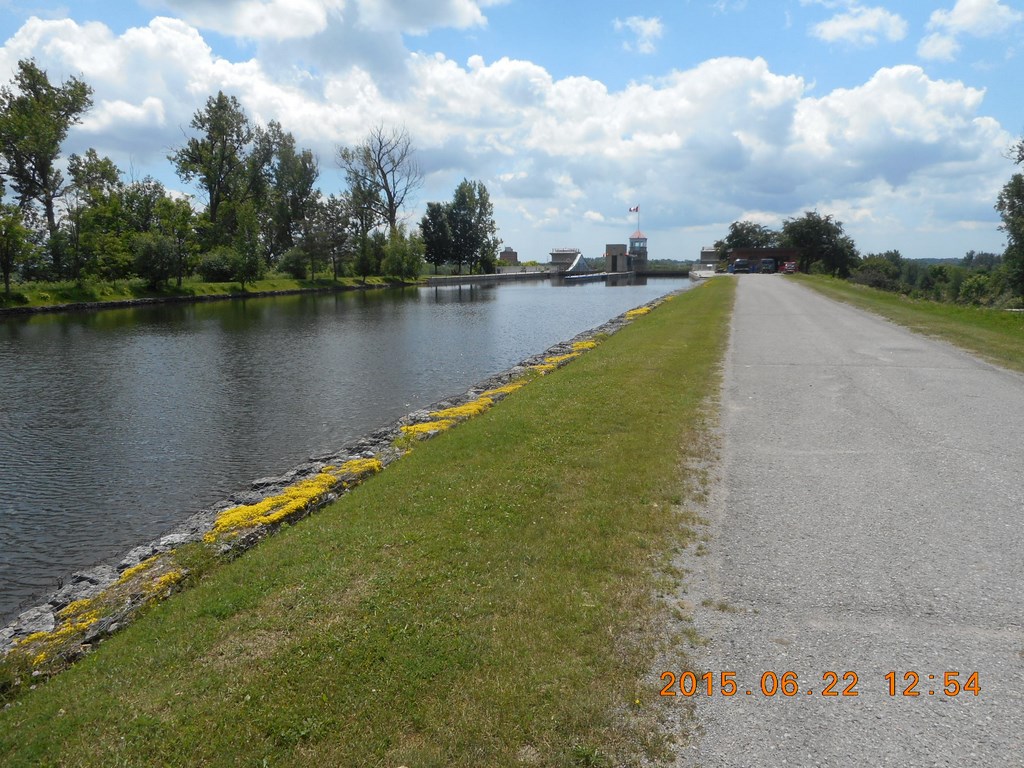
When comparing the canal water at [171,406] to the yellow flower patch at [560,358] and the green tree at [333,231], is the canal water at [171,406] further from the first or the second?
the green tree at [333,231]

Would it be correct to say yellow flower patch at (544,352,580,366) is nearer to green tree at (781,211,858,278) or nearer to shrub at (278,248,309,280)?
shrub at (278,248,309,280)

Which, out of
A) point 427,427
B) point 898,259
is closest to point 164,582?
point 427,427

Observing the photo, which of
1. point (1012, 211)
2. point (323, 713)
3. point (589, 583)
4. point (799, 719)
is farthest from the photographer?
point (1012, 211)

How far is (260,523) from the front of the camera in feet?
28.7

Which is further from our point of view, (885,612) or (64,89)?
(64,89)

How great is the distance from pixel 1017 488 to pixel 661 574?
5136 millimetres

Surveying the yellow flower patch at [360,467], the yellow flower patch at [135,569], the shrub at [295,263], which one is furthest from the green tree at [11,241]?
the yellow flower patch at [135,569]

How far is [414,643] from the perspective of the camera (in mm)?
4836

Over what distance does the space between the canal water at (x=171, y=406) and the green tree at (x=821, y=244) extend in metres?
75.0

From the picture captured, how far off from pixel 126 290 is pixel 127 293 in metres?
0.61

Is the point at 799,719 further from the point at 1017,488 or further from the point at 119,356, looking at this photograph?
the point at 119,356

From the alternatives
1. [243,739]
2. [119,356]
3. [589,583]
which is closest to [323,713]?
[243,739]

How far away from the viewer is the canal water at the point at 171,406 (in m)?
10.8
